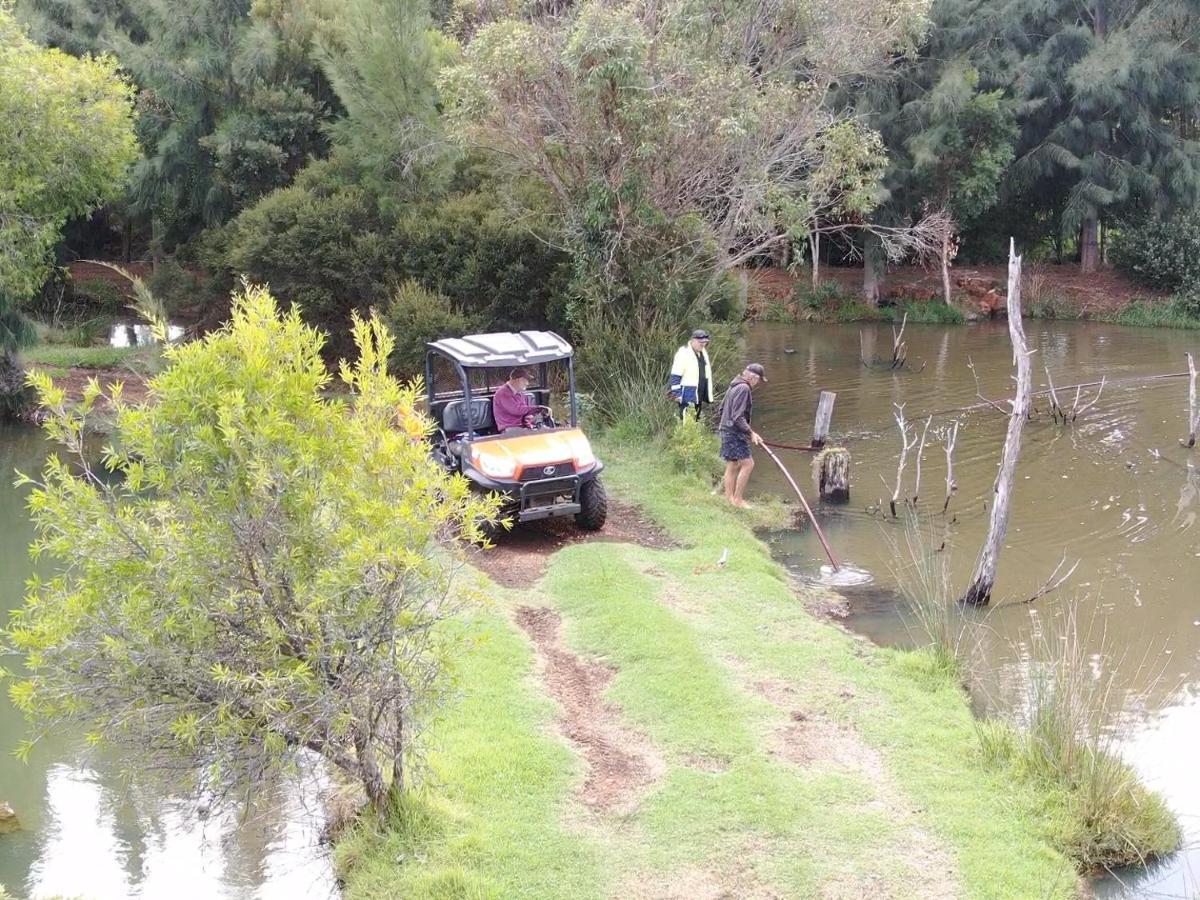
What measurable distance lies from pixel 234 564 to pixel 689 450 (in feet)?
30.2

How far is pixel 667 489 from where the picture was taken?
1355 centimetres

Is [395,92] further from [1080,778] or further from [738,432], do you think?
[1080,778]

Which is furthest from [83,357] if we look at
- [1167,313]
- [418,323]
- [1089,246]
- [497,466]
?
[1089,246]

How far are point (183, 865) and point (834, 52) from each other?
15732 millimetres

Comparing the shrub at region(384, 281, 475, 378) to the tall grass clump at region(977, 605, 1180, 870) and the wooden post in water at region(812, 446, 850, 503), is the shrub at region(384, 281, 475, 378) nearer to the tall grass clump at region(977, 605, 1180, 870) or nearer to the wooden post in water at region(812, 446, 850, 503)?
the wooden post in water at region(812, 446, 850, 503)

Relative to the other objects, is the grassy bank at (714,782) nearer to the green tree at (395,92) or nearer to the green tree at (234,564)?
the green tree at (234,564)

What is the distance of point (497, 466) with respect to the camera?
10.8 m

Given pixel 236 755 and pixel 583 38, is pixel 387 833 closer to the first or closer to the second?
pixel 236 755

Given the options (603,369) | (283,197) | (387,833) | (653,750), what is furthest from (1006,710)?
(283,197)

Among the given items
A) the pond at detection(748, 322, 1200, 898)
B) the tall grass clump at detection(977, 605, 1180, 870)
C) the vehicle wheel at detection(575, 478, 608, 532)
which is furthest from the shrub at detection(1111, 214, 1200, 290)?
the tall grass clump at detection(977, 605, 1180, 870)

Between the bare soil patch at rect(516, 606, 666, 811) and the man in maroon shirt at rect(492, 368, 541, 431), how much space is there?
2.50 meters

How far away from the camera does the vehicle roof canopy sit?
432 inches

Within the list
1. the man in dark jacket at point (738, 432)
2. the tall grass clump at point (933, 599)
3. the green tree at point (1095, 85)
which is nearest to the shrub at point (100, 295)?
the man in dark jacket at point (738, 432)

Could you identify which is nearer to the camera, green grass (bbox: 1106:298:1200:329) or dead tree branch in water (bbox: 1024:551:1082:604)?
dead tree branch in water (bbox: 1024:551:1082:604)
